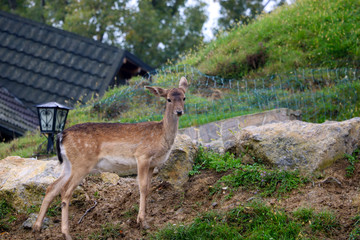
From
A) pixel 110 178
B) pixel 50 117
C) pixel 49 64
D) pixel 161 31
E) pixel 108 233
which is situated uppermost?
pixel 161 31

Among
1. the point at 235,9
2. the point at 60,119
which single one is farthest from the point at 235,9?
the point at 60,119

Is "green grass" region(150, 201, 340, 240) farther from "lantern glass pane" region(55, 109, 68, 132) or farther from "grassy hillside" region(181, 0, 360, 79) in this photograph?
"grassy hillside" region(181, 0, 360, 79)

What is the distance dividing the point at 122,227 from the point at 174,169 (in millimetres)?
1517

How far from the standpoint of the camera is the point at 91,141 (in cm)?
617

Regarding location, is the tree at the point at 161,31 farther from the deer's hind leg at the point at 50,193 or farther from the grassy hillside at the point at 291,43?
the deer's hind leg at the point at 50,193

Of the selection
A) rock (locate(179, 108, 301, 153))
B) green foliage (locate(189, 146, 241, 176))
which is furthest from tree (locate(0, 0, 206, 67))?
green foliage (locate(189, 146, 241, 176))

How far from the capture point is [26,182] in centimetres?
697

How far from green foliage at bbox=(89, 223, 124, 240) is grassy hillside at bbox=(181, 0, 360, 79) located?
32.4ft

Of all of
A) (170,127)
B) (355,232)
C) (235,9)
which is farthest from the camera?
(235,9)

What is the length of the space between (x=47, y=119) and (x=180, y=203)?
446 centimetres

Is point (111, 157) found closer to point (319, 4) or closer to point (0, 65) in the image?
point (0, 65)

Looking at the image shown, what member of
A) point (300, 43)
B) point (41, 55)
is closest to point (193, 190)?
point (300, 43)

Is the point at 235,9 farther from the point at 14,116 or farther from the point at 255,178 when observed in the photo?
the point at 255,178

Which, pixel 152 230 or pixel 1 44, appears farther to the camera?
pixel 1 44
